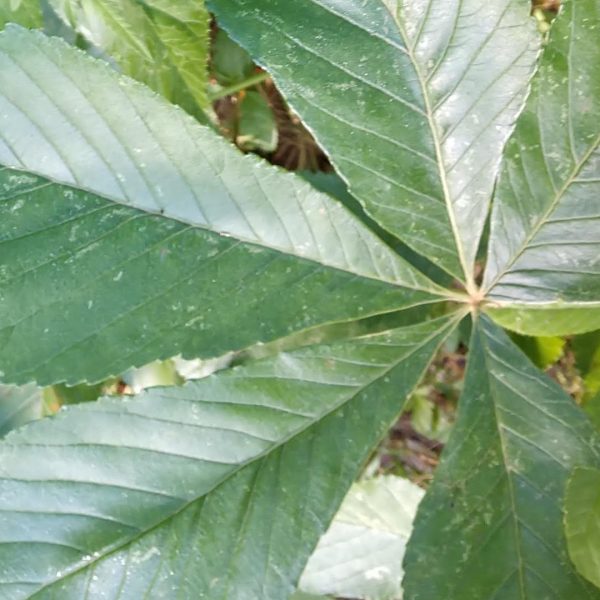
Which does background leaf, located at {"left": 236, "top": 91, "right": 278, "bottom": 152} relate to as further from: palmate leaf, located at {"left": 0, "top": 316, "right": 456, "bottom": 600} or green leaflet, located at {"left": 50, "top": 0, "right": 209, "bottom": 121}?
palmate leaf, located at {"left": 0, "top": 316, "right": 456, "bottom": 600}

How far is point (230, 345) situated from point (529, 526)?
1.36ft

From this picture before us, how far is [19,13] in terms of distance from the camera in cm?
100

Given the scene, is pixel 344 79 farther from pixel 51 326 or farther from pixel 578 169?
pixel 51 326

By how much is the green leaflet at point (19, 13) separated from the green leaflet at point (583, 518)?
897 mm

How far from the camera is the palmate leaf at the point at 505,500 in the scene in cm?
86

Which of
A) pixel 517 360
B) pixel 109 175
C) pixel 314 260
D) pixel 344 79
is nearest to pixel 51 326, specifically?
pixel 109 175

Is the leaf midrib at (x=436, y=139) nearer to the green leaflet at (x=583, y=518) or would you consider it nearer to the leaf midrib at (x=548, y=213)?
the leaf midrib at (x=548, y=213)

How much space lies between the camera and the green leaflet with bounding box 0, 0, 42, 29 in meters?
1.00

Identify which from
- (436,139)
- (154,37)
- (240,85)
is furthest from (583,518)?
(240,85)

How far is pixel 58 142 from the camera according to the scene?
89 cm

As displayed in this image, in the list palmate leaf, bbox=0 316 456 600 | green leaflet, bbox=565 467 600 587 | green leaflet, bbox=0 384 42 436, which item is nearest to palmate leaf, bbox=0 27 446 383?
palmate leaf, bbox=0 316 456 600

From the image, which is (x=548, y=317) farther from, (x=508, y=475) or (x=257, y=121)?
(x=257, y=121)

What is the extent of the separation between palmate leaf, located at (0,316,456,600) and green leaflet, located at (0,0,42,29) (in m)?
0.54

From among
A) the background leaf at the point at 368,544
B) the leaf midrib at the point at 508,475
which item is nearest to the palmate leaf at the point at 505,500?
the leaf midrib at the point at 508,475
